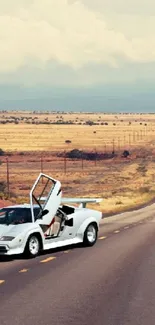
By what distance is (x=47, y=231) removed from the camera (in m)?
18.6

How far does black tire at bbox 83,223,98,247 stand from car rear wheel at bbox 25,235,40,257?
243 cm

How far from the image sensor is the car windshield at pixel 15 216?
18.0 m

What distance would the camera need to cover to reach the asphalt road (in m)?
10.5

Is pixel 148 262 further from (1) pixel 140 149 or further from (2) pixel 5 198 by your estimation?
(1) pixel 140 149

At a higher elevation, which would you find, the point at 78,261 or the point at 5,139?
the point at 5,139

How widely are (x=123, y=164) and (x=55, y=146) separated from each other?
23.3m

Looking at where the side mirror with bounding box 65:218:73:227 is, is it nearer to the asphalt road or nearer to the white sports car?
the white sports car

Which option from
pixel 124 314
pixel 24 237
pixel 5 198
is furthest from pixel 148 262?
pixel 5 198

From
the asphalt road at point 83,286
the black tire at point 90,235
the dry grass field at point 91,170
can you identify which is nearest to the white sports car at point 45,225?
the black tire at point 90,235

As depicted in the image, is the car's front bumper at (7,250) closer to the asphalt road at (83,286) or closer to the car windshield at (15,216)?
the asphalt road at (83,286)

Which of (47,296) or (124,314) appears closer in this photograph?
(124,314)

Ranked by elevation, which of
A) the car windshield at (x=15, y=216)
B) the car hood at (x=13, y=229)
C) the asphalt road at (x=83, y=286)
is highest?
the car windshield at (x=15, y=216)

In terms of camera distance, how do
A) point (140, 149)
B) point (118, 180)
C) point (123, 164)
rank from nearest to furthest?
point (118, 180), point (123, 164), point (140, 149)

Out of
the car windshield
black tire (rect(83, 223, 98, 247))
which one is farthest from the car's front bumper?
black tire (rect(83, 223, 98, 247))
